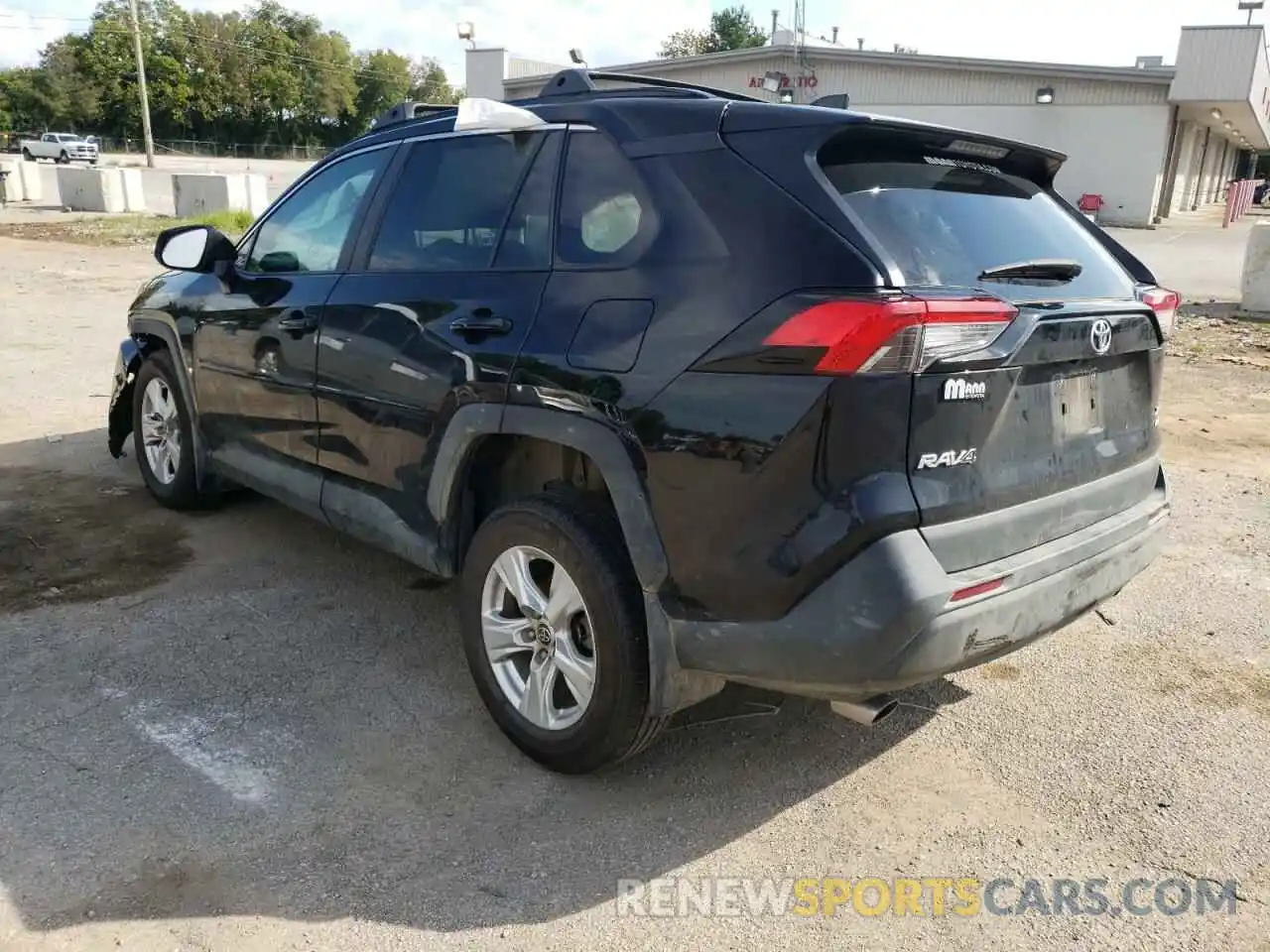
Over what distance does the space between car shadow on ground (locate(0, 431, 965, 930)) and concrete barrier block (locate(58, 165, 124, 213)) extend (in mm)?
25912

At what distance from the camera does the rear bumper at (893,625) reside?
7.82ft

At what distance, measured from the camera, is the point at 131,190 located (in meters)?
27.1

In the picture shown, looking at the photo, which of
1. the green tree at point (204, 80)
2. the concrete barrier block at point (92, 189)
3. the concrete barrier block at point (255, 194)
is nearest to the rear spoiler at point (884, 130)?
the concrete barrier block at point (255, 194)

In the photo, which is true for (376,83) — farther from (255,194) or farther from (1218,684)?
(1218,684)

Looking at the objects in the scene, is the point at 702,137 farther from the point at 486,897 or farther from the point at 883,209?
the point at 486,897

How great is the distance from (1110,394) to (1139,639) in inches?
60.5

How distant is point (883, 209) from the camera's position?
2639mm

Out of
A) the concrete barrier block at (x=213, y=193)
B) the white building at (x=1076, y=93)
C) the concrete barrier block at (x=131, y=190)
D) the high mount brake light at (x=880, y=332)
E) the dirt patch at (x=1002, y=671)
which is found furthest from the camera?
the white building at (x=1076, y=93)

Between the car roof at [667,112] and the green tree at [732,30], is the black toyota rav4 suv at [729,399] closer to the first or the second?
the car roof at [667,112]

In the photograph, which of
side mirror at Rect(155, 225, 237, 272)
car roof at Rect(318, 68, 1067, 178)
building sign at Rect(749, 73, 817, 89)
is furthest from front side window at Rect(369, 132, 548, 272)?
building sign at Rect(749, 73, 817, 89)

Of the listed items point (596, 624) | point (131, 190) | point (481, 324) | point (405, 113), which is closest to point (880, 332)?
point (596, 624)

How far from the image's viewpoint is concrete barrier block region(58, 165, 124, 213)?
26.7 m

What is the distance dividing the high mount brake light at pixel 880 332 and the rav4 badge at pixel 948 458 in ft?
0.71

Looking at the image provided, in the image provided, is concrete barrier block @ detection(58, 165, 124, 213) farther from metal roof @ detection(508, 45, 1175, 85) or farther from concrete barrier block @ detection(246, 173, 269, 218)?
metal roof @ detection(508, 45, 1175, 85)
